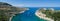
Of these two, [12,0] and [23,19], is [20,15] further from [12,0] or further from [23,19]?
[12,0]

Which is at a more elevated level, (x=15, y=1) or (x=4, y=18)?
(x=15, y=1)

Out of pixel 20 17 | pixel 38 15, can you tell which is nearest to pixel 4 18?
pixel 20 17

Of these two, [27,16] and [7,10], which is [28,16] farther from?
[7,10]

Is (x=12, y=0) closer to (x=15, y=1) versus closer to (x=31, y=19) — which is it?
(x=15, y=1)

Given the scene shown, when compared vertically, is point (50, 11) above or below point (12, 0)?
below

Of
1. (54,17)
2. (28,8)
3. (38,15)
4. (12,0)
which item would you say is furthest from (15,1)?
(54,17)

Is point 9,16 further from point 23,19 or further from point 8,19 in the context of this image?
point 23,19

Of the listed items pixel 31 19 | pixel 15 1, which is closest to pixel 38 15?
pixel 31 19

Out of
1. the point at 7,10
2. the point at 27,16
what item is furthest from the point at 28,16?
the point at 7,10
